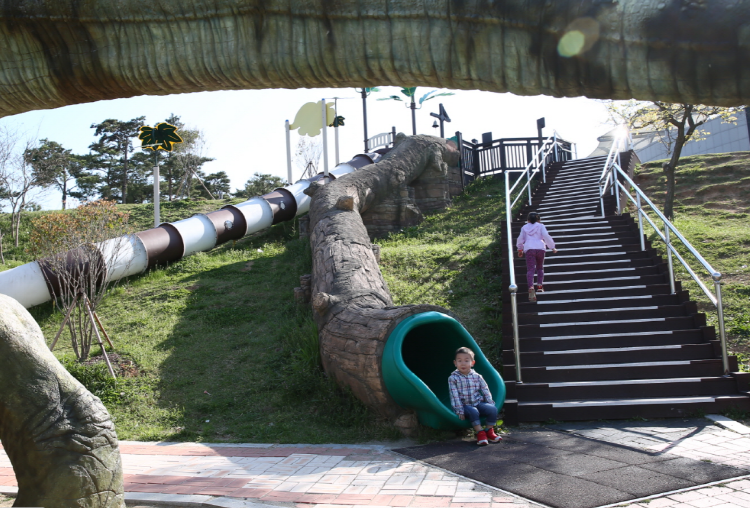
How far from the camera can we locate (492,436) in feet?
19.4

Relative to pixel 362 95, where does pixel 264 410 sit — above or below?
below

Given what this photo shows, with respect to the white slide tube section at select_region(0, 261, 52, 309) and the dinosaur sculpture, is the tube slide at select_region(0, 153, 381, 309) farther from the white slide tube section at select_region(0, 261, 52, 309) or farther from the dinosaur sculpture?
the dinosaur sculpture

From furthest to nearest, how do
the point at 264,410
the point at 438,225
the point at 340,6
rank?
the point at 438,225
the point at 264,410
the point at 340,6

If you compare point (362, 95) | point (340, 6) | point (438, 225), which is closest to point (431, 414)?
point (340, 6)

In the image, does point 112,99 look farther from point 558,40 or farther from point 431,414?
point 431,414

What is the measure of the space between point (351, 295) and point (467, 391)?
2490mm

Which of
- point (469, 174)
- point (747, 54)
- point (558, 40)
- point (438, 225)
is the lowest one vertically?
point (747, 54)

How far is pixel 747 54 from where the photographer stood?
1.43 metres

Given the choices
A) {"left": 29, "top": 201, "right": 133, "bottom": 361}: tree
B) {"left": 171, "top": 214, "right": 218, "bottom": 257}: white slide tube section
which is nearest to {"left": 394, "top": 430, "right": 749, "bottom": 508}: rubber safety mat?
{"left": 29, "top": 201, "right": 133, "bottom": 361}: tree

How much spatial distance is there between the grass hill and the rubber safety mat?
1.23m

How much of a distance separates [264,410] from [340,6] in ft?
22.0

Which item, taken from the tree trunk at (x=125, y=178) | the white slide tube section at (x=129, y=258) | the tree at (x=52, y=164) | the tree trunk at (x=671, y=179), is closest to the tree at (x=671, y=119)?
the tree trunk at (x=671, y=179)

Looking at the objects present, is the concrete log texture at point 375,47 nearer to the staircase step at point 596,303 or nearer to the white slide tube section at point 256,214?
the staircase step at point 596,303

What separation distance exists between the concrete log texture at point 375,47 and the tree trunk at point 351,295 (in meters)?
4.86
